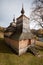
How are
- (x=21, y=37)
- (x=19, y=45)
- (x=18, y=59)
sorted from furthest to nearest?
(x=21, y=37)
(x=19, y=45)
(x=18, y=59)

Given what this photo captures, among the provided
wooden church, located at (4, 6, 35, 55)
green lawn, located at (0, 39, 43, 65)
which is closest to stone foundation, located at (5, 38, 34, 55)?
wooden church, located at (4, 6, 35, 55)

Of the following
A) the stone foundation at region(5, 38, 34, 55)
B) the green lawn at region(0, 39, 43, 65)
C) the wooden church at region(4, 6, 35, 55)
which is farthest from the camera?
the wooden church at region(4, 6, 35, 55)

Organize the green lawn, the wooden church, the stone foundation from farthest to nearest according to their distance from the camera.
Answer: the wooden church → the stone foundation → the green lawn

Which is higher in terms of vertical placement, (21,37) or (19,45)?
(21,37)

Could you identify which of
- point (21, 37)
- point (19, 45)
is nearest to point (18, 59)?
point (19, 45)

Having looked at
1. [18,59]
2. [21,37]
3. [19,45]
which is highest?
[21,37]

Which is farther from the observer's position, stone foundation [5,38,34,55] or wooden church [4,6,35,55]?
wooden church [4,6,35,55]

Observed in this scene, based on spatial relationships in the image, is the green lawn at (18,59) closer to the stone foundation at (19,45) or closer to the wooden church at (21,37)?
the stone foundation at (19,45)

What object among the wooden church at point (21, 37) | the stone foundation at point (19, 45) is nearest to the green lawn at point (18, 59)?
the stone foundation at point (19, 45)

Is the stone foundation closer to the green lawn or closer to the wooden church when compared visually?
the wooden church

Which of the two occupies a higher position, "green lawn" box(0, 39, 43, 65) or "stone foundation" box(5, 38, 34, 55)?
"stone foundation" box(5, 38, 34, 55)

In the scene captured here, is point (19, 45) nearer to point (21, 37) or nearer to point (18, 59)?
point (21, 37)

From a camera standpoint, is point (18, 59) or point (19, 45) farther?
point (19, 45)

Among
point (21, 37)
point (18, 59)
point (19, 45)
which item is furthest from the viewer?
point (21, 37)
